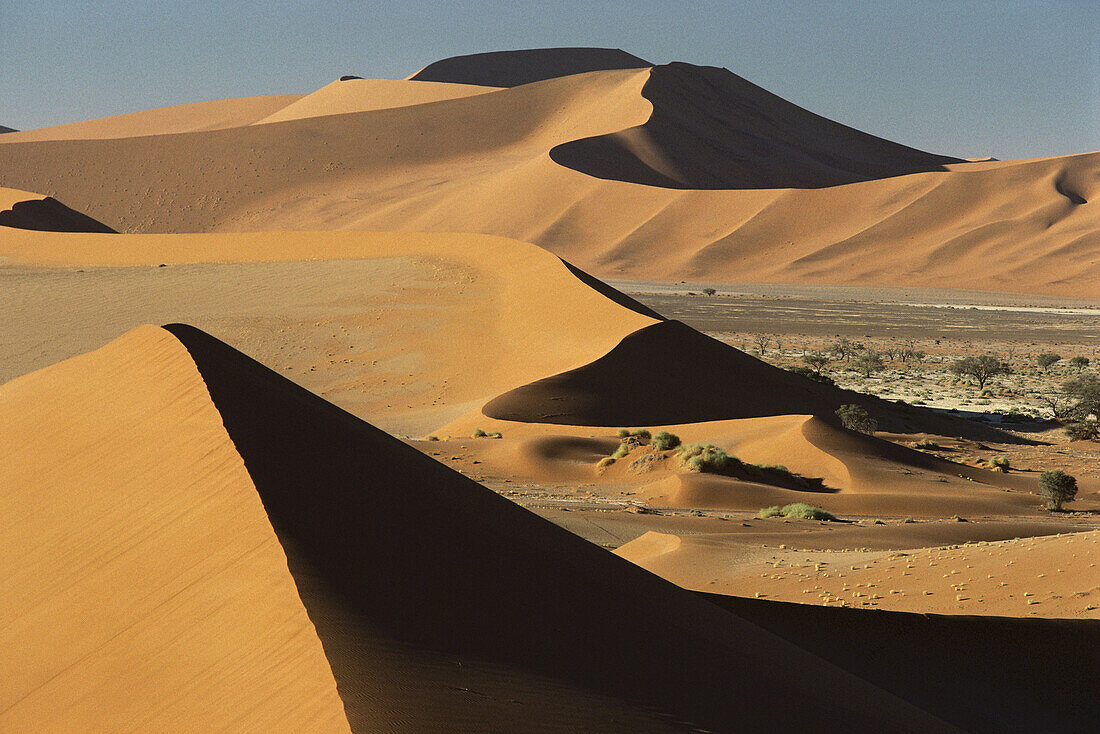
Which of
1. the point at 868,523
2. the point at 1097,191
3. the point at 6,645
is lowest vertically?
the point at 868,523

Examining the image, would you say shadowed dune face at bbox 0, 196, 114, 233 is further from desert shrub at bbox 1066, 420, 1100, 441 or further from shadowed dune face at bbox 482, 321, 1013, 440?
desert shrub at bbox 1066, 420, 1100, 441

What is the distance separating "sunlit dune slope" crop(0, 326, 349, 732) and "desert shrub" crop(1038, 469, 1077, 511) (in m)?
13.2

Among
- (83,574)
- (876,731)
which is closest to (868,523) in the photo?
(876,731)

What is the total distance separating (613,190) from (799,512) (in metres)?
74.9

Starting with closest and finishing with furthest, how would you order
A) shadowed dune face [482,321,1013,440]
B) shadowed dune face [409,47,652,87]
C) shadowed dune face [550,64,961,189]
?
shadowed dune face [482,321,1013,440] → shadowed dune face [550,64,961,189] → shadowed dune face [409,47,652,87]

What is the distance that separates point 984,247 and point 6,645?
83832 millimetres

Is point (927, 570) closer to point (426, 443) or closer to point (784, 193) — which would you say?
point (426, 443)

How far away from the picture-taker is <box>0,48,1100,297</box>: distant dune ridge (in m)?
80.9

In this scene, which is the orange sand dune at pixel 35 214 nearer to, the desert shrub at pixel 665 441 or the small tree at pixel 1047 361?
the desert shrub at pixel 665 441

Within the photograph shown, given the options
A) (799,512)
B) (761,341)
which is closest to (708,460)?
(799,512)

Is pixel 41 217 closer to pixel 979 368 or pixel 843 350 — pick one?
pixel 843 350

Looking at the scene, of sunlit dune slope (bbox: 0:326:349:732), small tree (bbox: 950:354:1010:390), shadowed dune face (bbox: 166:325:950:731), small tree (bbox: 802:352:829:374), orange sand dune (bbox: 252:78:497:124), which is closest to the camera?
sunlit dune slope (bbox: 0:326:349:732)

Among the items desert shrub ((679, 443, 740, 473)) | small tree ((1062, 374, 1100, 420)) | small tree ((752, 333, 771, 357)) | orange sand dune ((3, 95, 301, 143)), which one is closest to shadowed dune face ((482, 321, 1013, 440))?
small tree ((1062, 374, 1100, 420))

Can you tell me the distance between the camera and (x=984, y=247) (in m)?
81.1
